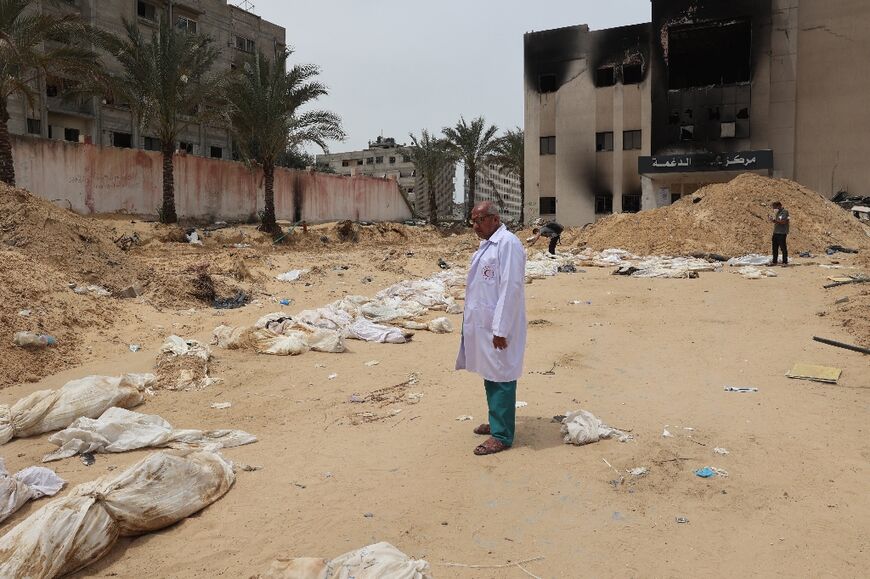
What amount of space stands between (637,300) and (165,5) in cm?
3134

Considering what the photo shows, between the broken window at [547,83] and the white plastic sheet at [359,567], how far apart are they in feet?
109

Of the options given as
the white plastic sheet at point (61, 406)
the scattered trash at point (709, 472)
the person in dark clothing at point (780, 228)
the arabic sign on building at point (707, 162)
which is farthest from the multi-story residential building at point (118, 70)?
the scattered trash at point (709, 472)

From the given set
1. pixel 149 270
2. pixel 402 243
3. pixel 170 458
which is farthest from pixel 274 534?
pixel 402 243

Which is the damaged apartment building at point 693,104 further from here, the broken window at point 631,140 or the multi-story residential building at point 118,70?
the multi-story residential building at point 118,70

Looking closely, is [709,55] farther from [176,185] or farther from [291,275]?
[291,275]

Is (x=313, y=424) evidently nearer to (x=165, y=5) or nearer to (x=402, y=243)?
(x=402, y=243)

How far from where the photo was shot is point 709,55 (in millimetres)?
30781

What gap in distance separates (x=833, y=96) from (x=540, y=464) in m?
29.8

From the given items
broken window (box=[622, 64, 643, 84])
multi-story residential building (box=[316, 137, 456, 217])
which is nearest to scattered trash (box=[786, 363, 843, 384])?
broken window (box=[622, 64, 643, 84])

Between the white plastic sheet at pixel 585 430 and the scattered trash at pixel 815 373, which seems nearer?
the white plastic sheet at pixel 585 430

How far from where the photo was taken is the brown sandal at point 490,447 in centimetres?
372

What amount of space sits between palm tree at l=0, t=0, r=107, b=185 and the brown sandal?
625 inches

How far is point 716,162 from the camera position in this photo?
26531 mm

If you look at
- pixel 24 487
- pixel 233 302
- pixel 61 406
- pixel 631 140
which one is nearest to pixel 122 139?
pixel 631 140
